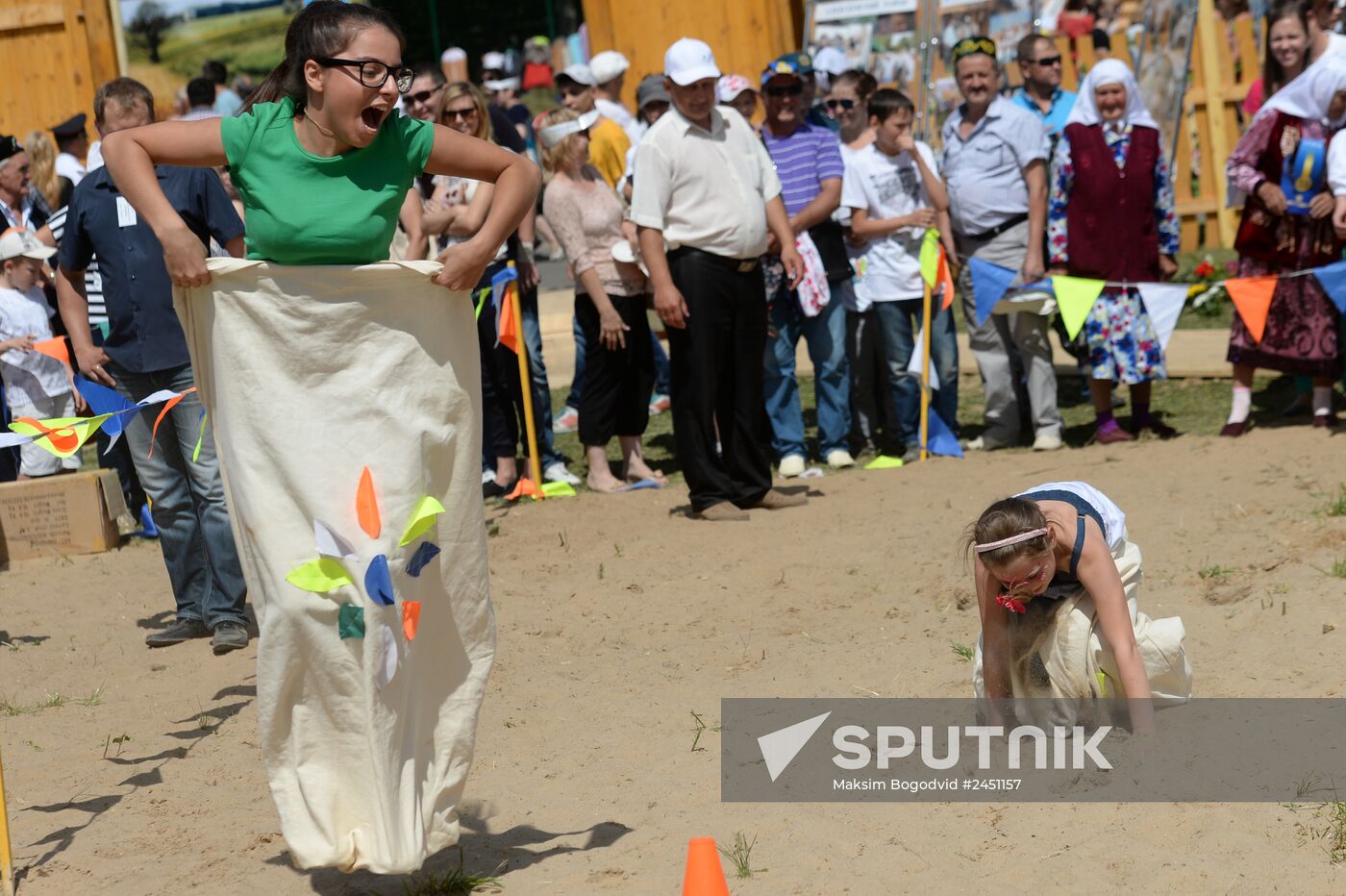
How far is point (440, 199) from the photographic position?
848 cm

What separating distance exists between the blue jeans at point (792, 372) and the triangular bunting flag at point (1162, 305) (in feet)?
5.38

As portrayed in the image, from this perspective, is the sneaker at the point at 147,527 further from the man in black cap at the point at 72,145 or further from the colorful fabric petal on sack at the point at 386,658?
the colorful fabric petal on sack at the point at 386,658

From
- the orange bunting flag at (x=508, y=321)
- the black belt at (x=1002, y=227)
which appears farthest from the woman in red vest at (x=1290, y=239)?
the orange bunting flag at (x=508, y=321)

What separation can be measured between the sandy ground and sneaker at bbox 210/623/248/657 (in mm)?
56

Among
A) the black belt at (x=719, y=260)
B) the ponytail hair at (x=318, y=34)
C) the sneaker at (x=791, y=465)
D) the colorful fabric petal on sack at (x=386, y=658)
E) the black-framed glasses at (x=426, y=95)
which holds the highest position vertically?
the ponytail hair at (x=318, y=34)

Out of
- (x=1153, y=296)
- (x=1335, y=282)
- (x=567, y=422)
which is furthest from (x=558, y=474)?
(x=1335, y=282)

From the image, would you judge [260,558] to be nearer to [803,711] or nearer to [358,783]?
[358,783]

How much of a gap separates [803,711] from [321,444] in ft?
6.76

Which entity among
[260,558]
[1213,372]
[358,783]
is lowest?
[1213,372]

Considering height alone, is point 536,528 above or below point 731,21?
below

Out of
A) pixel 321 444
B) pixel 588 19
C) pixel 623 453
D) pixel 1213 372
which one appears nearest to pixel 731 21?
pixel 588 19

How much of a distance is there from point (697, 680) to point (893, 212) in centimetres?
413

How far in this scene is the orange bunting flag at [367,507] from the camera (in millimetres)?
3637

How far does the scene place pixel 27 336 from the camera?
27.1 ft
